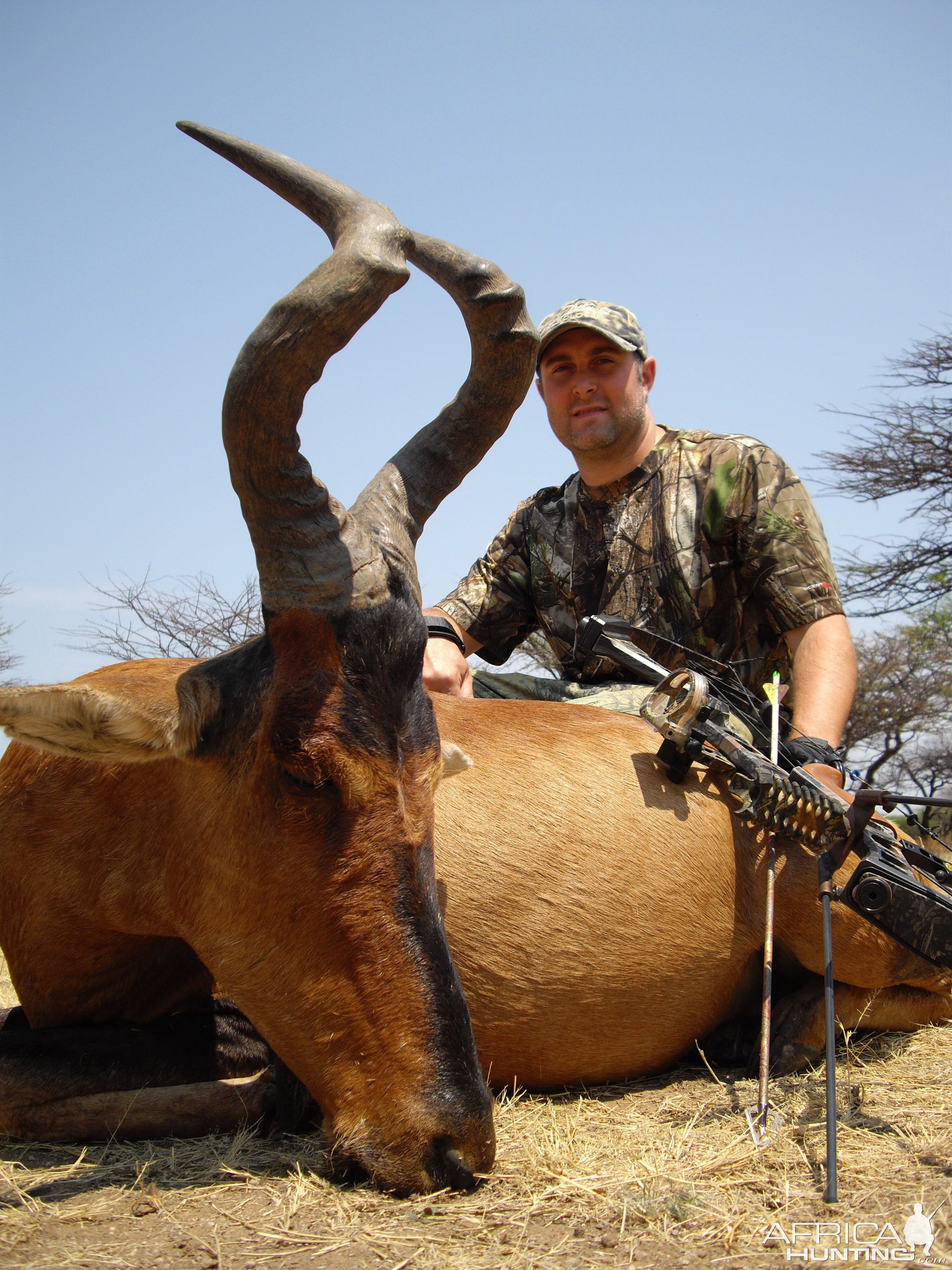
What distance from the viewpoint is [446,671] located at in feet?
19.2

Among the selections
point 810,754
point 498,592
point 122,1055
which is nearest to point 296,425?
point 122,1055

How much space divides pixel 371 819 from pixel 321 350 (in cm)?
149

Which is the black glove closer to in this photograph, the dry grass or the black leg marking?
the dry grass

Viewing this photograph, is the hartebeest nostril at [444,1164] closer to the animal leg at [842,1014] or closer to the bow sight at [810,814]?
the bow sight at [810,814]

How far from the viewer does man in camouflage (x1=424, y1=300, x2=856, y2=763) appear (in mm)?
5746

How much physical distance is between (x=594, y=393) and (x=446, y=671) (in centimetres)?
203

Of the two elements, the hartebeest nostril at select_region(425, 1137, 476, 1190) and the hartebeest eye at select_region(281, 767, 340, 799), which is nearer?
the hartebeest nostril at select_region(425, 1137, 476, 1190)

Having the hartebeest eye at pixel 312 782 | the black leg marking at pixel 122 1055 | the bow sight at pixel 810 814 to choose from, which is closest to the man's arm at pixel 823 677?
the bow sight at pixel 810 814

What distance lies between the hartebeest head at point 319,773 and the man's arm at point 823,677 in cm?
255

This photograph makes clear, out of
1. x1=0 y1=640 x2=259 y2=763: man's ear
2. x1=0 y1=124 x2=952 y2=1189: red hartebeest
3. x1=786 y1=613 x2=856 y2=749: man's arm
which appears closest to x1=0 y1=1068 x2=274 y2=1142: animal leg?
x1=0 y1=124 x2=952 y2=1189: red hartebeest

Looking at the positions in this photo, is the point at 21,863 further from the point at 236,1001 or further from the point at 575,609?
the point at 575,609

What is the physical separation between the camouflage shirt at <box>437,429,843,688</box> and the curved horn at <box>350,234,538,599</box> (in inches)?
83.9

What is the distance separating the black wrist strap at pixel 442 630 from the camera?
6422 millimetres

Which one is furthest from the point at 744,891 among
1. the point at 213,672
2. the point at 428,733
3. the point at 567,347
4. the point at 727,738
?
the point at 567,347
